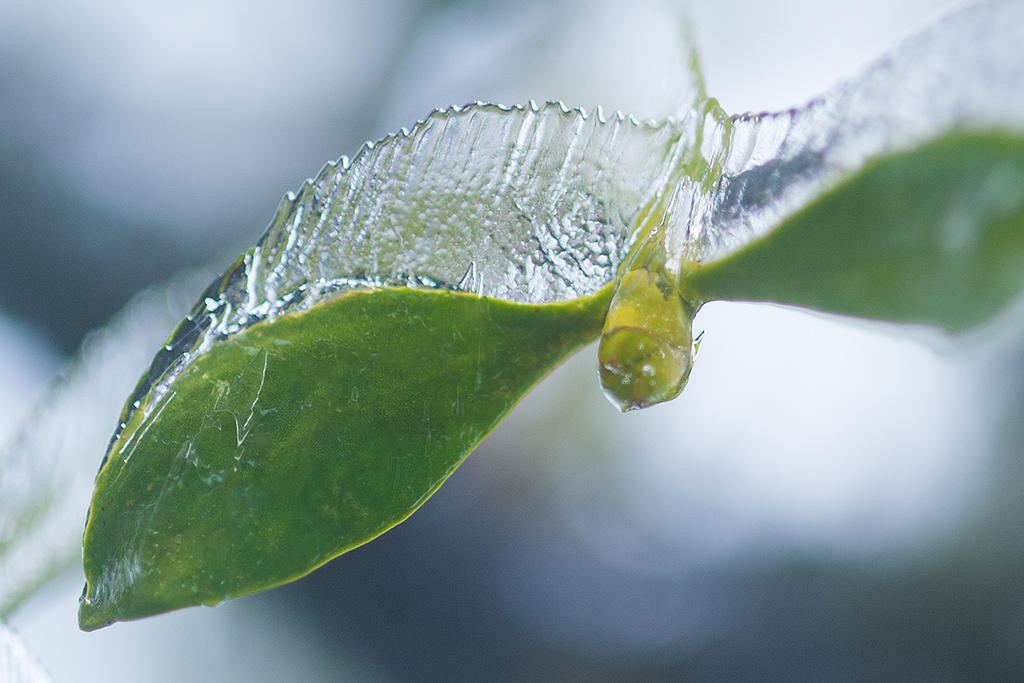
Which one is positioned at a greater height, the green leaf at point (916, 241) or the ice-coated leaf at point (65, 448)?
the green leaf at point (916, 241)

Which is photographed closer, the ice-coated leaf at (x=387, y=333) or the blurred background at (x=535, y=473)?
the ice-coated leaf at (x=387, y=333)

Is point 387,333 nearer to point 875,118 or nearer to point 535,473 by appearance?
point 875,118

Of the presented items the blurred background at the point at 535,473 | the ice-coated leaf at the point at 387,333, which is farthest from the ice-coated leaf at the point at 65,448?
the blurred background at the point at 535,473

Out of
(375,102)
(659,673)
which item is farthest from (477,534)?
(375,102)

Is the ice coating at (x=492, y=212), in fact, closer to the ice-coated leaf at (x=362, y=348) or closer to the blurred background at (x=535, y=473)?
the ice-coated leaf at (x=362, y=348)

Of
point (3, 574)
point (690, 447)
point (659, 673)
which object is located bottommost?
point (3, 574)

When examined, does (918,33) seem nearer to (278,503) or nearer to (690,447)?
(278,503)
